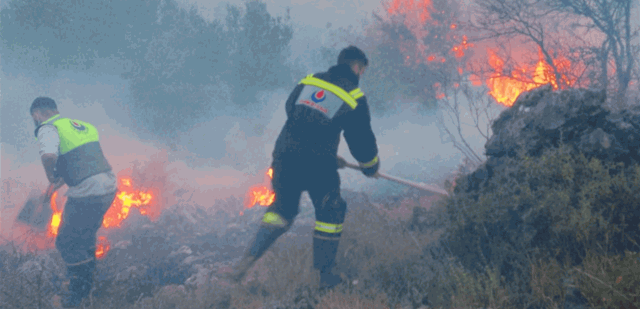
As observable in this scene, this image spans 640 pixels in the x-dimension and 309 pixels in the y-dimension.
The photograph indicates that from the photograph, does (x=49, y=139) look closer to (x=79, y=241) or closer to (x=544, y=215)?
(x=79, y=241)

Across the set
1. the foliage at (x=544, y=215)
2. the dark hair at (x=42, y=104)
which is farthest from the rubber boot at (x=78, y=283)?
the foliage at (x=544, y=215)

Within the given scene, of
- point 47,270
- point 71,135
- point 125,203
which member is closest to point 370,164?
point 71,135

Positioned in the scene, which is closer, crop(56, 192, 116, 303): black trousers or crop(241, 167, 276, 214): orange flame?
crop(56, 192, 116, 303): black trousers

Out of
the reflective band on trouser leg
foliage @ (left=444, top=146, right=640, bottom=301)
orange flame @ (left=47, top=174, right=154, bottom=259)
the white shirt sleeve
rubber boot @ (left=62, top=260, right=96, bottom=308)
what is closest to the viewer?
foliage @ (left=444, top=146, right=640, bottom=301)

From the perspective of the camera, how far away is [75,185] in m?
4.16

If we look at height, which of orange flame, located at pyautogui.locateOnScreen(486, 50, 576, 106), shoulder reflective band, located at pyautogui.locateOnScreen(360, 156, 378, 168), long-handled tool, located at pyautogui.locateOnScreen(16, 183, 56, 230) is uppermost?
orange flame, located at pyautogui.locateOnScreen(486, 50, 576, 106)

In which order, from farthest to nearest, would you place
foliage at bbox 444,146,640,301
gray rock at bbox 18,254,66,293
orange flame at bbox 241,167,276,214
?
orange flame at bbox 241,167,276,214 → gray rock at bbox 18,254,66,293 → foliage at bbox 444,146,640,301

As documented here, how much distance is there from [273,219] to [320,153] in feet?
2.61

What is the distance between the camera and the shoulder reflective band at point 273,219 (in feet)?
11.3

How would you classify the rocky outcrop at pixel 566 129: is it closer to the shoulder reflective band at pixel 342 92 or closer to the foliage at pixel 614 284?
the foliage at pixel 614 284

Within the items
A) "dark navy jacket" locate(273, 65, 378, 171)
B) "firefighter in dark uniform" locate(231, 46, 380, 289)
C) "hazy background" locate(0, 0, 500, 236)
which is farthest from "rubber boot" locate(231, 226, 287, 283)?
"hazy background" locate(0, 0, 500, 236)

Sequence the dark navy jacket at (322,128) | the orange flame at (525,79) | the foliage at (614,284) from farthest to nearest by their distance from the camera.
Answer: the orange flame at (525,79) → the dark navy jacket at (322,128) → the foliage at (614,284)

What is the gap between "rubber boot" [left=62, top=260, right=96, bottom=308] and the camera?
3.88 meters

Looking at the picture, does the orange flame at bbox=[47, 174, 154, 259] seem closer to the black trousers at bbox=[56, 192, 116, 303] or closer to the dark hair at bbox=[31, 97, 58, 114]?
the black trousers at bbox=[56, 192, 116, 303]
